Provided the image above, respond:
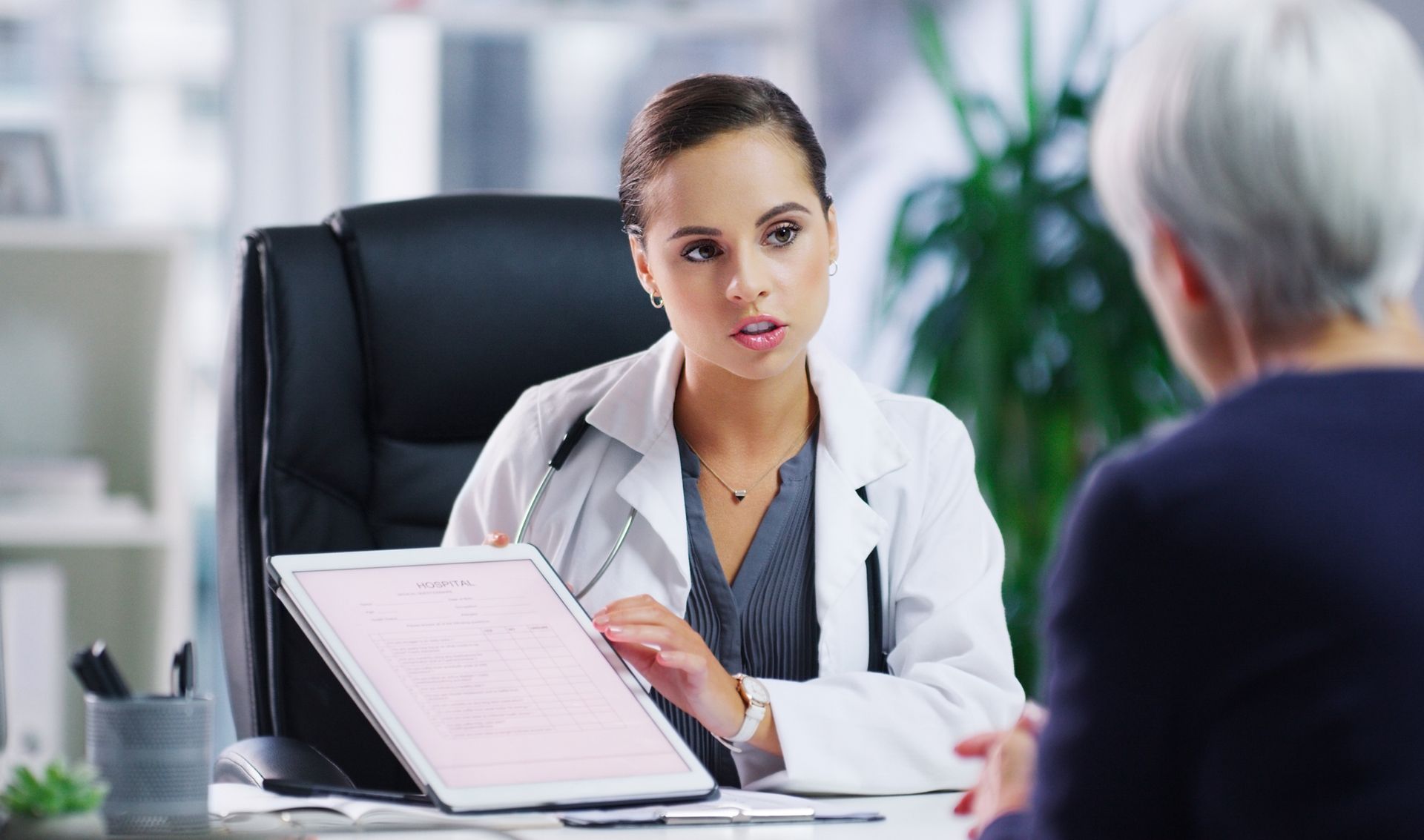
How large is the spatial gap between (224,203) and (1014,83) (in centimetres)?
176

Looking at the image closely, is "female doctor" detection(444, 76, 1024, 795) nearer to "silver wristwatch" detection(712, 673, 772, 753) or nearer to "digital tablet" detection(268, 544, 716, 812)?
"silver wristwatch" detection(712, 673, 772, 753)

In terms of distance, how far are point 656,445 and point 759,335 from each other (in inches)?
7.5

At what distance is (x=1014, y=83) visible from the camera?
3.34 meters

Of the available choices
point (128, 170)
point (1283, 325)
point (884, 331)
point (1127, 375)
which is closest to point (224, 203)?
point (128, 170)

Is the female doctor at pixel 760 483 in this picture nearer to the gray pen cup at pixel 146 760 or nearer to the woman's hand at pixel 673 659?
the woman's hand at pixel 673 659

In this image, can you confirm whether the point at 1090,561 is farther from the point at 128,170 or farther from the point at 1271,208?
the point at 128,170

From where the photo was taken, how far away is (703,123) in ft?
4.81

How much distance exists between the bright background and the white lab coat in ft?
4.30

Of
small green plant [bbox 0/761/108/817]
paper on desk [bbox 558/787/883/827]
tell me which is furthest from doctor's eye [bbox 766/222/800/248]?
small green plant [bbox 0/761/108/817]

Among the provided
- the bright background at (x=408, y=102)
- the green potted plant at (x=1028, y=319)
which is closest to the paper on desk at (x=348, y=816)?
the bright background at (x=408, y=102)

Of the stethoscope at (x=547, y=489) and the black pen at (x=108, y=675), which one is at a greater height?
the stethoscope at (x=547, y=489)

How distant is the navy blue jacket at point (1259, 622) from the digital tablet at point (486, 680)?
0.54 meters

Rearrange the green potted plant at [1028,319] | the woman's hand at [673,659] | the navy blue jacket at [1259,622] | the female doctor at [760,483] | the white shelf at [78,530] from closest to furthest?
the navy blue jacket at [1259,622] < the woman's hand at [673,659] < the female doctor at [760,483] < the white shelf at [78,530] < the green potted plant at [1028,319]

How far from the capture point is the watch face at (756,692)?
130 centimetres
